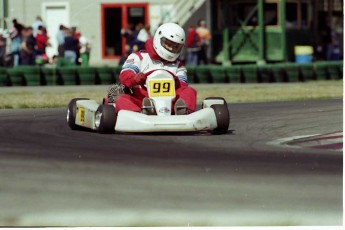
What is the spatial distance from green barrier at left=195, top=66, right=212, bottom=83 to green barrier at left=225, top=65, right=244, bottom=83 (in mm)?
466

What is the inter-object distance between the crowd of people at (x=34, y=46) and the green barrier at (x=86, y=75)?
2.24 metres

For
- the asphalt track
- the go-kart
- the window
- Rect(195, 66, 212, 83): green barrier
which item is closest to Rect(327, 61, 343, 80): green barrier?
Rect(195, 66, 212, 83): green barrier

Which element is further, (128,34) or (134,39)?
(128,34)

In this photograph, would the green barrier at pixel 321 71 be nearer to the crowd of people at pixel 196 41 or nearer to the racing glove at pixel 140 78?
the crowd of people at pixel 196 41

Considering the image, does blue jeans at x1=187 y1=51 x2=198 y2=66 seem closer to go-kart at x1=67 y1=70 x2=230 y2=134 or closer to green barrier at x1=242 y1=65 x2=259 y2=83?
green barrier at x1=242 y1=65 x2=259 y2=83

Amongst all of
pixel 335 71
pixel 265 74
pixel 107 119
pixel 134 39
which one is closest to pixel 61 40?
pixel 134 39

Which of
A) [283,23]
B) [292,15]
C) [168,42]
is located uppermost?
[292,15]

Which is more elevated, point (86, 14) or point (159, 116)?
point (86, 14)

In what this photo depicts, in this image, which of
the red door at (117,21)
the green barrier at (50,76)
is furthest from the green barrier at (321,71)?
the red door at (117,21)

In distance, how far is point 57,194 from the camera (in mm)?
8156

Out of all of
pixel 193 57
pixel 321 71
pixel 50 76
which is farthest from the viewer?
pixel 193 57

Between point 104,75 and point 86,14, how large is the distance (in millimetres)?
10449

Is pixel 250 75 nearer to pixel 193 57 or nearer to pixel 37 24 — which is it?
pixel 193 57

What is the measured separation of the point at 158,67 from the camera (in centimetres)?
1330
